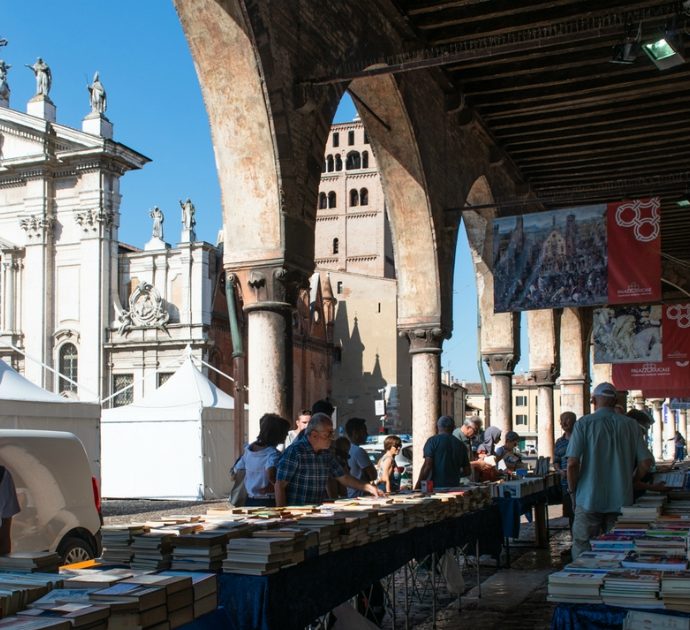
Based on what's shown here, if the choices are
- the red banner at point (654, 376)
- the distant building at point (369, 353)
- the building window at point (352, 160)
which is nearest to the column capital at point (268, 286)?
the red banner at point (654, 376)

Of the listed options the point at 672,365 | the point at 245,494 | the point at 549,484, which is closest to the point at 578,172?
the point at 672,365

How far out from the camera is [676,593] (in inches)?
136

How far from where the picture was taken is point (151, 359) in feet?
113

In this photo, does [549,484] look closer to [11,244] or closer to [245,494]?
[245,494]

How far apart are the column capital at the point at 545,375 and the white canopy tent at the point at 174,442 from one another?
6.28m

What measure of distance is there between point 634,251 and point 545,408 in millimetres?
9813

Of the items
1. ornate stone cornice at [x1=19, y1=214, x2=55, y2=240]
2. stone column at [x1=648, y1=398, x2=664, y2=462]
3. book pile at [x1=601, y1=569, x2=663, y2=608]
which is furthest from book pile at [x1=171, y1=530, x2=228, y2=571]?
stone column at [x1=648, y1=398, x2=664, y2=462]

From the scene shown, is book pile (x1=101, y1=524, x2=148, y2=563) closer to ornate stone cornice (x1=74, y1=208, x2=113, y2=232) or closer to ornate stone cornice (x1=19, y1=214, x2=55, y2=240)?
ornate stone cornice (x1=74, y1=208, x2=113, y2=232)

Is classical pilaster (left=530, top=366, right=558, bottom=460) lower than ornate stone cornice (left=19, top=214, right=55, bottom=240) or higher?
lower

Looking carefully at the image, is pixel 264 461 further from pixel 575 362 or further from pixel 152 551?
pixel 575 362

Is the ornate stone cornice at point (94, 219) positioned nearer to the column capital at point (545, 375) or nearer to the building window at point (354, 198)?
the column capital at point (545, 375)

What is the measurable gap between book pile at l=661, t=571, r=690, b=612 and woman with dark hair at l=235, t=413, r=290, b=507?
3.26m

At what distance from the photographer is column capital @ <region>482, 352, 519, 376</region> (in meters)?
16.9

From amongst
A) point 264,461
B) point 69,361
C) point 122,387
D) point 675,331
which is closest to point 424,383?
point 264,461
